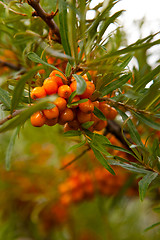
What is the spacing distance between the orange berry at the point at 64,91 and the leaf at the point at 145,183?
138 millimetres

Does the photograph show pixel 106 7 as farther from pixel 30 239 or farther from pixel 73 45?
pixel 30 239

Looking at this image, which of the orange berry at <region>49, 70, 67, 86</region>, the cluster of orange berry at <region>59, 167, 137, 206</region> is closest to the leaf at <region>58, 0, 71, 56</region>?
the orange berry at <region>49, 70, 67, 86</region>

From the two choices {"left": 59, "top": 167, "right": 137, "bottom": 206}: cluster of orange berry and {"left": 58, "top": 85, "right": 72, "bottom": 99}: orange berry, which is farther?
{"left": 59, "top": 167, "right": 137, "bottom": 206}: cluster of orange berry

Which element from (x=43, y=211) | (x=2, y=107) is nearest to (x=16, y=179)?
(x=43, y=211)

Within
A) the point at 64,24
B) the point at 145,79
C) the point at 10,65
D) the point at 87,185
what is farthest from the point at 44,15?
the point at 87,185

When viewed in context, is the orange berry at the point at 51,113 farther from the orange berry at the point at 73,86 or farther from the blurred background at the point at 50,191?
the blurred background at the point at 50,191

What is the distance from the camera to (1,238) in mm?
704

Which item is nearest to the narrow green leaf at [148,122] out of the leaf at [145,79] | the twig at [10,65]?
the leaf at [145,79]

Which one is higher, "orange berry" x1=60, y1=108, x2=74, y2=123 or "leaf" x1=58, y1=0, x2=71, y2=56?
"leaf" x1=58, y1=0, x2=71, y2=56

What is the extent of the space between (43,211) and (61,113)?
26.8 inches

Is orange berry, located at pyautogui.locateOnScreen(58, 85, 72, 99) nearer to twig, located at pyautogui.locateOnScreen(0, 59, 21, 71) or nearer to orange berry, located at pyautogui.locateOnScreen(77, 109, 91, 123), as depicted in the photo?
orange berry, located at pyautogui.locateOnScreen(77, 109, 91, 123)

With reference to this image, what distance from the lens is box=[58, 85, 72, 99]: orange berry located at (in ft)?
0.88

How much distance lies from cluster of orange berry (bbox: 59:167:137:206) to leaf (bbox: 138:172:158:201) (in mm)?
429

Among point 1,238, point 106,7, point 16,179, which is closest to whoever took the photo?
point 106,7
